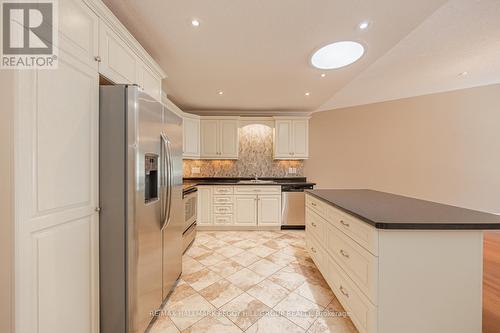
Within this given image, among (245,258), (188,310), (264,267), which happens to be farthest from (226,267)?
(188,310)

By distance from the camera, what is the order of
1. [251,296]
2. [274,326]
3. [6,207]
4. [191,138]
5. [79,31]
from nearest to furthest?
1. [6,207]
2. [79,31]
3. [274,326]
4. [251,296]
5. [191,138]

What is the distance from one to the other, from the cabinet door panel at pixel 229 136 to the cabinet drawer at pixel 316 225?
2276mm

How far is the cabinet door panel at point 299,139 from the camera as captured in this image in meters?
4.24

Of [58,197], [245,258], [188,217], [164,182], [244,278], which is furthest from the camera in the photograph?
[188,217]

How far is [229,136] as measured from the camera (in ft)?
13.9

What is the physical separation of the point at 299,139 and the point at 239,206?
200cm

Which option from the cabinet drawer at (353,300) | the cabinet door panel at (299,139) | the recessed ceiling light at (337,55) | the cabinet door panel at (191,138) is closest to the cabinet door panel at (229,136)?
the cabinet door panel at (191,138)

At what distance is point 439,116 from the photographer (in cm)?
427

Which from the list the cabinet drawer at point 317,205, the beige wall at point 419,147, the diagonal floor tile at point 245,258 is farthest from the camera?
the beige wall at point 419,147

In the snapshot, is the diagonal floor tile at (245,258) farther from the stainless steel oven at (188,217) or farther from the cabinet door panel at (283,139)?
the cabinet door panel at (283,139)

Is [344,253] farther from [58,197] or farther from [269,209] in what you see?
[269,209]

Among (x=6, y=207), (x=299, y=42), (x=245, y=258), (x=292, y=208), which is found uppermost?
(x=299, y=42)

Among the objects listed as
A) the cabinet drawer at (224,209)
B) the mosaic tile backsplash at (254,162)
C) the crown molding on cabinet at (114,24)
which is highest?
the crown molding on cabinet at (114,24)

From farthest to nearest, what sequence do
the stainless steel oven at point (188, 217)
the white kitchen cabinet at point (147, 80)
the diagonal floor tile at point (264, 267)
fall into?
the stainless steel oven at point (188, 217) < the diagonal floor tile at point (264, 267) < the white kitchen cabinet at point (147, 80)
